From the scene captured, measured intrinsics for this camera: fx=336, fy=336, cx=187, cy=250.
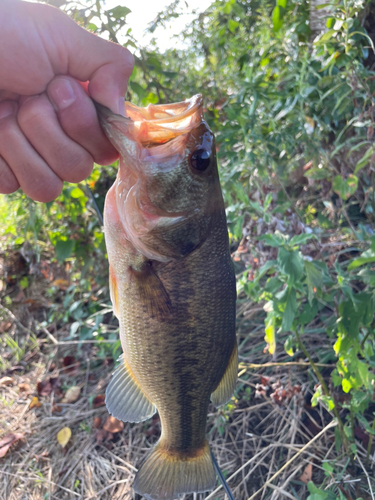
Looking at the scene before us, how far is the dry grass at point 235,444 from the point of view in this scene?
7.39ft

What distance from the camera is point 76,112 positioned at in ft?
3.60

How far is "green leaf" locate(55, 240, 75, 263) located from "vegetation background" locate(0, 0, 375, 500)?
15 mm

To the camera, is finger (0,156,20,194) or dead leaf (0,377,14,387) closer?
finger (0,156,20,194)

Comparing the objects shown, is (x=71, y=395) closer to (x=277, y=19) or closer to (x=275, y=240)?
(x=275, y=240)

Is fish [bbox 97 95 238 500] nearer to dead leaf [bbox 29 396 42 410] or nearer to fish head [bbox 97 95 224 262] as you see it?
fish head [bbox 97 95 224 262]

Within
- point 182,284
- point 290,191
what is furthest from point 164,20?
point 182,284

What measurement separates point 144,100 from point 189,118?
1.87 m

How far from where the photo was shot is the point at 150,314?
1307 millimetres

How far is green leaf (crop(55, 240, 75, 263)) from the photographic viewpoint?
3.44 meters

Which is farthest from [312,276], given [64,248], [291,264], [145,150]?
[64,248]

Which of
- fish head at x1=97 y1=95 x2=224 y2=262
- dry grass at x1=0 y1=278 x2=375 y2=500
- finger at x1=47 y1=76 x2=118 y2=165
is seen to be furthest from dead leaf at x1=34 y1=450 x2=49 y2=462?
finger at x1=47 y1=76 x2=118 y2=165

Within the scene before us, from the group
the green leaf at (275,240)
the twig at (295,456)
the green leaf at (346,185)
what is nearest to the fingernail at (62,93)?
the green leaf at (275,240)

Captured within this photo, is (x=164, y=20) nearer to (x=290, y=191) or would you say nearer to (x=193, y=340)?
(x=290, y=191)

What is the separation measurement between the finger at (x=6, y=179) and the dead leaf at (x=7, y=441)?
9.03 feet
